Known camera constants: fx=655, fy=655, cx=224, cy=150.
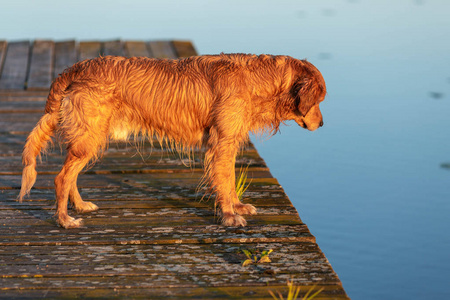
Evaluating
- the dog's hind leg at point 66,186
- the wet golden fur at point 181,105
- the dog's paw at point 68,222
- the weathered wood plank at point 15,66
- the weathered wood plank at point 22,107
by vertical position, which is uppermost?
the weathered wood plank at point 15,66

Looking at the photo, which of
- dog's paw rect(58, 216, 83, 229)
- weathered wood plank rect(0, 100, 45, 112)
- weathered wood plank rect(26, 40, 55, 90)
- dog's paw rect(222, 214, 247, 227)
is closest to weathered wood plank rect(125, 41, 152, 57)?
weathered wood plank rect(26, 40, 55, 90)

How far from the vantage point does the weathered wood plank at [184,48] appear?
1165 centimetres

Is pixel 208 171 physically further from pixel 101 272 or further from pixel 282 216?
pixel 101 272

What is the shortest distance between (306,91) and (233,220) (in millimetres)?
1160

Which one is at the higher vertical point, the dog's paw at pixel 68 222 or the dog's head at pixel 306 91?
the dog's head at pixel 306 91

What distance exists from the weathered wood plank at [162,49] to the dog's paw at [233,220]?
6.91 metres

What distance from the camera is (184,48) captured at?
1225 centimetres

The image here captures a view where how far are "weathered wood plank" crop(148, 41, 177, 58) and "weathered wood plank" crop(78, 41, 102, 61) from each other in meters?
0.98

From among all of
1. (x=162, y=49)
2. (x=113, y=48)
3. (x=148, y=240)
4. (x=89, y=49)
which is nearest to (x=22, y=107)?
(x=89, y=49)

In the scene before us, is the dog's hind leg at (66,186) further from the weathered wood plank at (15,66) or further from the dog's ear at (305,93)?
the weathered wood plank at (15,66)

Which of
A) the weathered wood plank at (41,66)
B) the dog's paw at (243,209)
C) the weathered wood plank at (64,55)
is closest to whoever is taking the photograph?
the dog's paw at (243,209)

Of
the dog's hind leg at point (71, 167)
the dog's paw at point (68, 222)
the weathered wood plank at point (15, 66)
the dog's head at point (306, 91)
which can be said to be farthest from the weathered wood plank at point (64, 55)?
the dog's head at point (306, 91)

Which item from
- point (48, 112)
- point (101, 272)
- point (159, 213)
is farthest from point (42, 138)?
point (101, 272)

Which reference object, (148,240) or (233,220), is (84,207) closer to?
(148,240)
